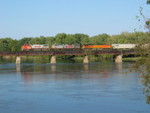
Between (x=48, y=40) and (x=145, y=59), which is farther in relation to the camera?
(x=48, y=40)

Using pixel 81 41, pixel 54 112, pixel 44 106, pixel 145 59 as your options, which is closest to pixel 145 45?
pixel 145 59

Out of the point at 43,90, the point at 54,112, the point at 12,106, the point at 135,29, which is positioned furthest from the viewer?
the point at 43,90

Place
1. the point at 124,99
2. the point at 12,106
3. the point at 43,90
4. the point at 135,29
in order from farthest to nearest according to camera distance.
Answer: the point at 43,90 < the point at 124,99 < the point at 12,106 < the point at 135,29

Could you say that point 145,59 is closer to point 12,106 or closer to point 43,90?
point 12,106

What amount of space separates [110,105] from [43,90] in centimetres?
1305

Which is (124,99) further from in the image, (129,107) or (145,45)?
(145,45)

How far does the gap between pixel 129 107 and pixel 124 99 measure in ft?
13.4

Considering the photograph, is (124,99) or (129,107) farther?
(124,99)

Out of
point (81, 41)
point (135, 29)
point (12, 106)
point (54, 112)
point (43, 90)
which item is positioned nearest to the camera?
point (135, 29)

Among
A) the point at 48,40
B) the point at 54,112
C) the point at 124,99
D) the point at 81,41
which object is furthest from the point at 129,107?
the point at 48,40

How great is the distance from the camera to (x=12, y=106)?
29.4 metres

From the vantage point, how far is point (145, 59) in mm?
14359

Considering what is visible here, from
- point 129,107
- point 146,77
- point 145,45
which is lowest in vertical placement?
point 129,107

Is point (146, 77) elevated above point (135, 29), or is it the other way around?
point (135, 29)
